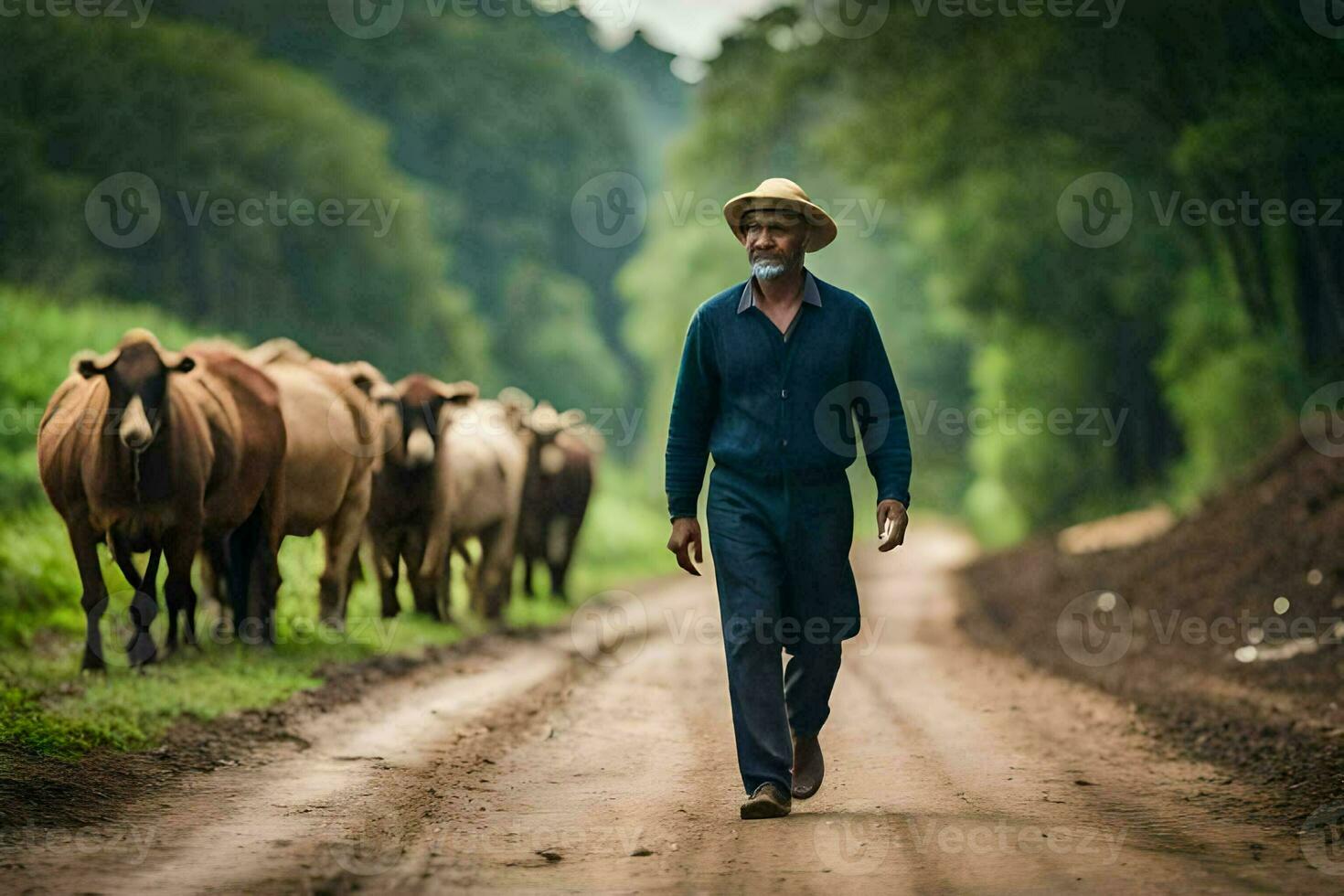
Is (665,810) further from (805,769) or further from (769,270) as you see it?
(769,270)

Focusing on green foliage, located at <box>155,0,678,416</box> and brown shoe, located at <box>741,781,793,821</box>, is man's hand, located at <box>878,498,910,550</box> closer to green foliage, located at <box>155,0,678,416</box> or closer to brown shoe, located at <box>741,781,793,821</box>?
brown shoe, located at <box>741,781,793,821</box>

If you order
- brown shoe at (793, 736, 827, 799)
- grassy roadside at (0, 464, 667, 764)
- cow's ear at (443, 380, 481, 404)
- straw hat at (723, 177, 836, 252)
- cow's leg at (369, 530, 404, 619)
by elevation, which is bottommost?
brown shoe at (793, 736, 827, 799)

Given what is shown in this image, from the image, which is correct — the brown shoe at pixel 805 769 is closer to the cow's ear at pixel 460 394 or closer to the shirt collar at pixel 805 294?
the shirt collar at pixel 805 294

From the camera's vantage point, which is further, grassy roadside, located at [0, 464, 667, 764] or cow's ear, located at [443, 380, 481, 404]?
cow's ear, located at [443, 380, 481, 404]

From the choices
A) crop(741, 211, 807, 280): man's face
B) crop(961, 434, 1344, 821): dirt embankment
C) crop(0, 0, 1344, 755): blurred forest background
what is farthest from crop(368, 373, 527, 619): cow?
crop(741, 211, 807, 280): man's face

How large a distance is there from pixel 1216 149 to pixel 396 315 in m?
23.9

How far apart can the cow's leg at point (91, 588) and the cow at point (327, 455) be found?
2434 mm

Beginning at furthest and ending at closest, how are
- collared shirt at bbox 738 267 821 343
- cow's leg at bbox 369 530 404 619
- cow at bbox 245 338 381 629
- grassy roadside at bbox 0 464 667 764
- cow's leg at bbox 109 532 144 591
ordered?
1. cow's leg at bbox 369 530 404 619
2. cow at bbox 245 338 381 629
3. cow's leg at bbox 109 532 144 591
4. grassy roadside at bbox 0 464 667 764
5. collared shirt at bbox 738 267 821 343

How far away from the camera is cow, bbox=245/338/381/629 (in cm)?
1345

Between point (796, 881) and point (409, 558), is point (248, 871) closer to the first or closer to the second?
point (796, 881)

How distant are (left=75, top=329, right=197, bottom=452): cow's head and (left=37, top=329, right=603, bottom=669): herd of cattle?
0.01 m

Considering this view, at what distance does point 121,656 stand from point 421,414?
4.10 m

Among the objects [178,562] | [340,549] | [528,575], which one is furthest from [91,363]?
[528,575]

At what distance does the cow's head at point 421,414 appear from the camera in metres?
14.8
